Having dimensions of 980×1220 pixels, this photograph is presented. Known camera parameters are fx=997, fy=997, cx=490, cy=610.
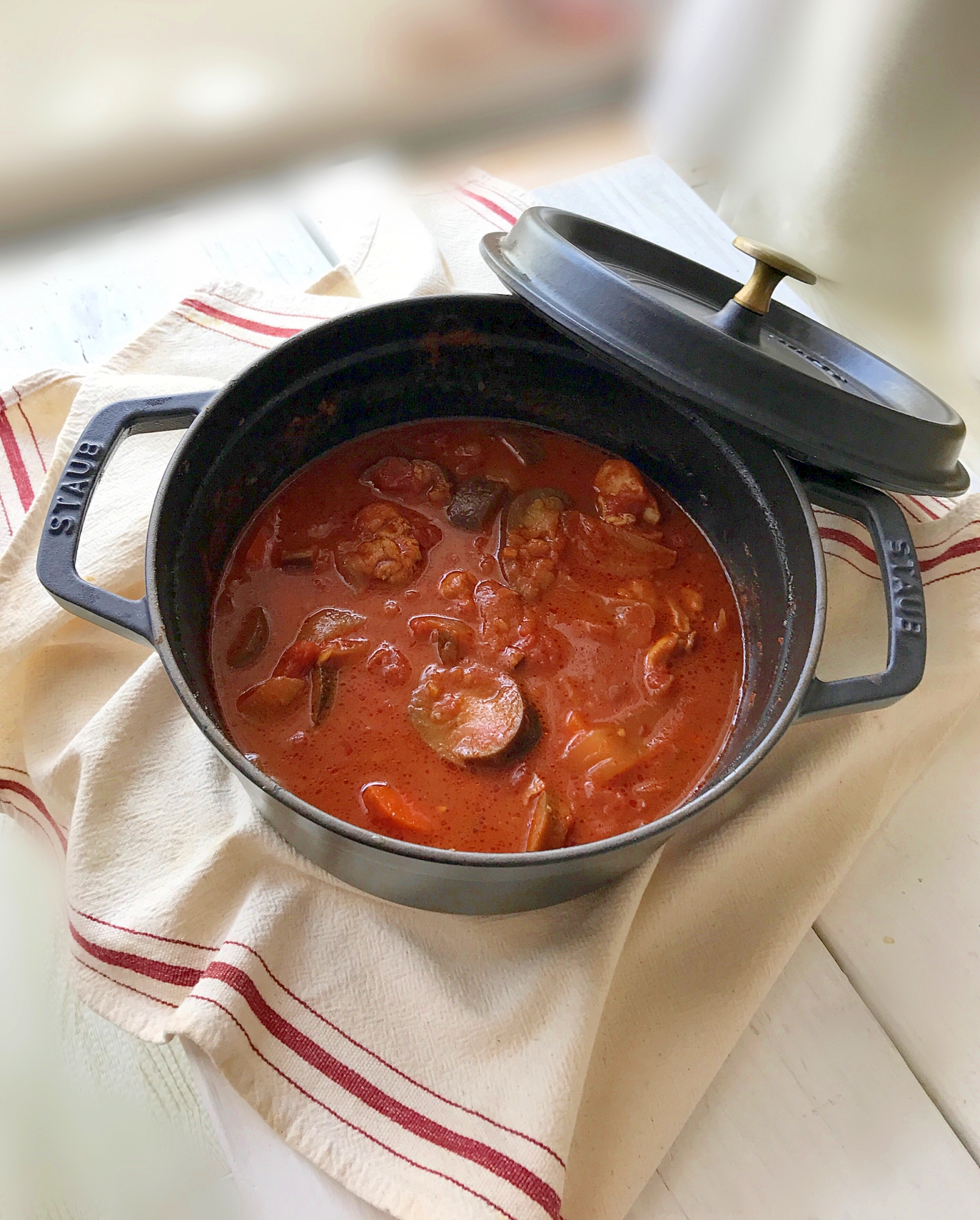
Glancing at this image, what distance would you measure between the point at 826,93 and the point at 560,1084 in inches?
81.8

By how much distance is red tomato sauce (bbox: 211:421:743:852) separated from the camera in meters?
1.42

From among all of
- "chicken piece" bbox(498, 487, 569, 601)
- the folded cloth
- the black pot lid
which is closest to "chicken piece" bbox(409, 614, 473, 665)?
"chicken piece" bbox(498, 487, 569, 601)

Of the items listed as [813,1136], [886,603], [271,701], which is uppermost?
[886,603]

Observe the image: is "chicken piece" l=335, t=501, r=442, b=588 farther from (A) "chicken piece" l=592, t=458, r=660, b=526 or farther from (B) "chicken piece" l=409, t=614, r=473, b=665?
(A) "chicken piece" l=592, t=458, r=660, b=526

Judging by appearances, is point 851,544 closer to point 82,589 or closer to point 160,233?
point 82,589

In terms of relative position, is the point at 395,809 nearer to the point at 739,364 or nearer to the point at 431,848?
the point at 431,848

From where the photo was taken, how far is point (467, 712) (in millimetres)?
1461

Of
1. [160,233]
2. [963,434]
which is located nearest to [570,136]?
[160,233]

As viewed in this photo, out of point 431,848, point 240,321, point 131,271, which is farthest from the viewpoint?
point 131,271

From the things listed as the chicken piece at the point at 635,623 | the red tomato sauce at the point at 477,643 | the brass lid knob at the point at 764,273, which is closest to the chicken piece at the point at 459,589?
the red tomato sauce at the point at 477,643

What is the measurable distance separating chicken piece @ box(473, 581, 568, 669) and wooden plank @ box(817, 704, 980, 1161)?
1.85 feet

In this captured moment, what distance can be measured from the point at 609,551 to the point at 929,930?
2.52 ft

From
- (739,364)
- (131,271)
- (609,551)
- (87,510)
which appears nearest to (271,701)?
(87,510)

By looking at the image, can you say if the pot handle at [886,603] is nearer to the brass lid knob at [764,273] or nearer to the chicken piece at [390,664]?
the brass lid knob at [764,273]
